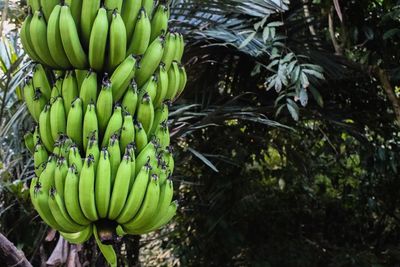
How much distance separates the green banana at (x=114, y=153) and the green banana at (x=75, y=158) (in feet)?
0.21

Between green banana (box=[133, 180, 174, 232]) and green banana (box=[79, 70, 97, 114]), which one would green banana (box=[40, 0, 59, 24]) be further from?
green banana (box=[133, 180, 174, 232])

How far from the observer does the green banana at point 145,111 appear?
49.0 inches

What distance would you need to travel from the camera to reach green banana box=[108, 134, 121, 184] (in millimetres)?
1170

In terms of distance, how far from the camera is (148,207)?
1.20 m

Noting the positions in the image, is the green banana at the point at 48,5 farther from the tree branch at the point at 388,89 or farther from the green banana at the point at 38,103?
the tree branch at the point at 388,89

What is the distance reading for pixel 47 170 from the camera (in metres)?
1.19

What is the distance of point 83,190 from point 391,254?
212 cm

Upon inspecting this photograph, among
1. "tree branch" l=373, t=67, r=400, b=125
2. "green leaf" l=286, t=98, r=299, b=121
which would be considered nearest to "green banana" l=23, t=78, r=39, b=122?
"green leaf" l=286, t=98, r=299, b=121

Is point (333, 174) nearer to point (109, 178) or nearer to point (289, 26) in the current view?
point (289, 26)

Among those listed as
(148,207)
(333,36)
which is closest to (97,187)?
(148,207)

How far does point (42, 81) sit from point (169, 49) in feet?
1.01

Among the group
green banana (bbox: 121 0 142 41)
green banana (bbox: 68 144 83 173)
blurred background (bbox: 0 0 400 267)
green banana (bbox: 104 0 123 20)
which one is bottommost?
blurred background (bbox: 0 0 400 267)

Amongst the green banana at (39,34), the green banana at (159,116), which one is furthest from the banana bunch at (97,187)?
the green banana at (39,34)

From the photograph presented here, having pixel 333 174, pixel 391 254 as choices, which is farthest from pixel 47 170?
pixel 333 174
